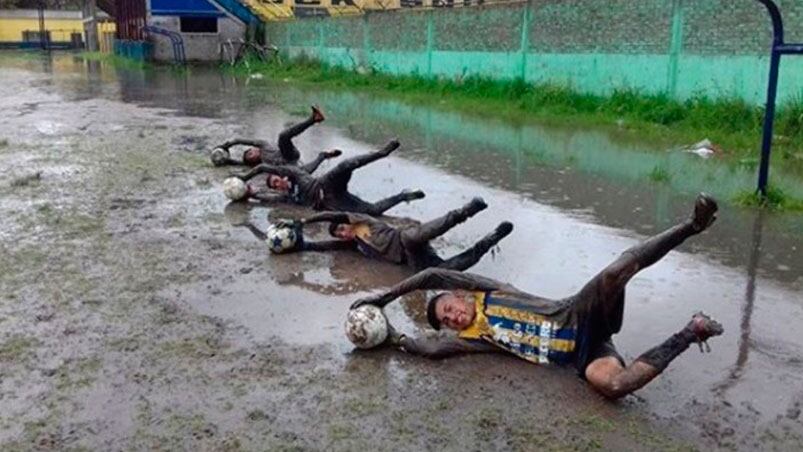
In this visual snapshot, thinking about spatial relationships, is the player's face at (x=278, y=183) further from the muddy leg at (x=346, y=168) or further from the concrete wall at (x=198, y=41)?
the concrete wall at (x=198, y=41)

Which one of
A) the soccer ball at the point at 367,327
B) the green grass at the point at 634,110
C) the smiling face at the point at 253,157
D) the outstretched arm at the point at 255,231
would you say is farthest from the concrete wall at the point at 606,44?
the soccer ball at the point at 367,327

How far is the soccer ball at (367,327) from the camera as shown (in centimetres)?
412

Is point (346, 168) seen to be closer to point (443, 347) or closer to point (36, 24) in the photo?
point (443, 347)

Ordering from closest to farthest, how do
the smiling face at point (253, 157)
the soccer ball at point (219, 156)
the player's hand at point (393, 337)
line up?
the player's hand at point (393, 337) < the smiling face at point (253, 157) < the soccer ball at point (219, 156)

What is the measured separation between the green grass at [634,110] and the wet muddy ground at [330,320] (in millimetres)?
2642

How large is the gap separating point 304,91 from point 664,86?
452 inches

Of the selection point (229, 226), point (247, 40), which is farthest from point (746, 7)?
point (247, 40)

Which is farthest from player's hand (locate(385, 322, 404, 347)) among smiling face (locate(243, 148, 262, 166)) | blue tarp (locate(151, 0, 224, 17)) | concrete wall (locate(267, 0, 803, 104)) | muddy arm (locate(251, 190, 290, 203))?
blue tarp (locate(151, 0, 224, 17))

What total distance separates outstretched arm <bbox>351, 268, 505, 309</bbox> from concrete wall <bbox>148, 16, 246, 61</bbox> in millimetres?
35740

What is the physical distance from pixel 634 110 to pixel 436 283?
37.2 feet

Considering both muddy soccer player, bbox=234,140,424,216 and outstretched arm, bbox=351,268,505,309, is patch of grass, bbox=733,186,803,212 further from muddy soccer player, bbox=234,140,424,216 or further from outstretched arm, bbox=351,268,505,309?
outstretched arm, bbox=351,268,505,309

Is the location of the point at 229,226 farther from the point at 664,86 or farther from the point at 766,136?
the point at 664,86

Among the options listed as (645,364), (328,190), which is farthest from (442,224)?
(328,190)

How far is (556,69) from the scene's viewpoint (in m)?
17.3
